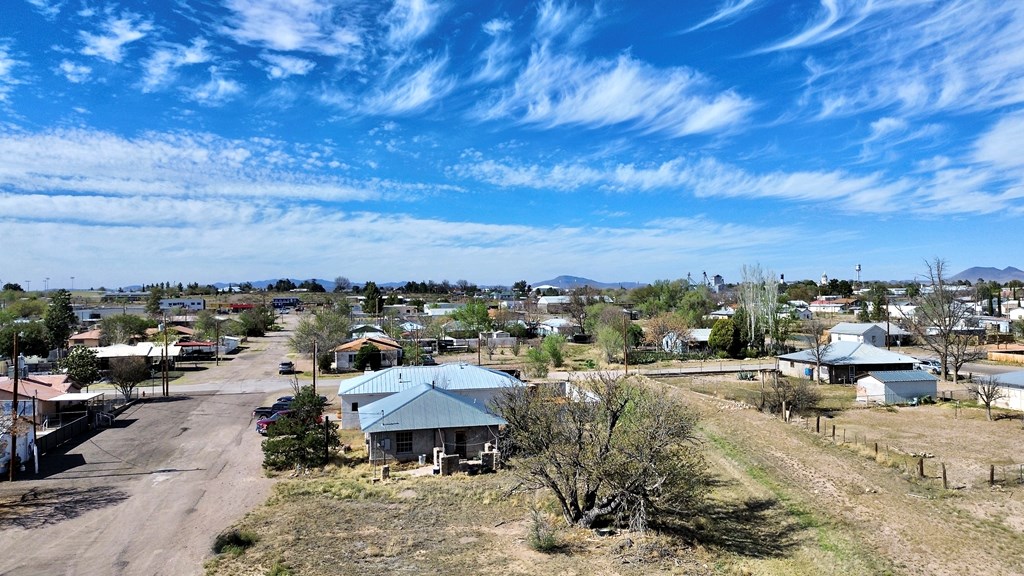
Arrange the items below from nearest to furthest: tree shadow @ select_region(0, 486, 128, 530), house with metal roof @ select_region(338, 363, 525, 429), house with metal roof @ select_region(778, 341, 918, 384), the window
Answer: tree shadow @ select_region(0, 486, 128, 530)
the window
house with metal roof @ select_region(338, 363, 525, 429)
house with metal roof @ select_region(778, 341, 918, 384)

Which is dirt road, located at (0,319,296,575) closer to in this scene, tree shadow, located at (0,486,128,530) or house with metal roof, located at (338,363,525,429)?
tree shadow, located at (0,486,128,530)

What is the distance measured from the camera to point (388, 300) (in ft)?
471

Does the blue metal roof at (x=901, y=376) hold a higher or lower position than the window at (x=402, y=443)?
higher

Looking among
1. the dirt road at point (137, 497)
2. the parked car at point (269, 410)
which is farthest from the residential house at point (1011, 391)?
the parked car at point (269, 410)

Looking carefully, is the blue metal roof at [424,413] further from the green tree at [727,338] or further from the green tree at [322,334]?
the green tree at [727,338]

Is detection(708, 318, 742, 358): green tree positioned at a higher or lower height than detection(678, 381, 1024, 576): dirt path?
higher

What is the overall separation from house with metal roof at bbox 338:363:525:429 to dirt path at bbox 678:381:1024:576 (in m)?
11.7

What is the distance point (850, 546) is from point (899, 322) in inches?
2472

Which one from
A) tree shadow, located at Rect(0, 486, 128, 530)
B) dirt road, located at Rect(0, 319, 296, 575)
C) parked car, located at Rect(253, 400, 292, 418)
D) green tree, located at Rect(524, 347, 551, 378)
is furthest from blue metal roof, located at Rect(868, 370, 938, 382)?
tree shadow, located at Rect(0, 486, 128, 530)

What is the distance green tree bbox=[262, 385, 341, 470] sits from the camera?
78.0 ft

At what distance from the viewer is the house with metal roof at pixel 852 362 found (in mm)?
43312

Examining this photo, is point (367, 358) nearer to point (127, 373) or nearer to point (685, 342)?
point (127, 373)

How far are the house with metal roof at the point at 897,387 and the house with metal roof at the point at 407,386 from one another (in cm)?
2250

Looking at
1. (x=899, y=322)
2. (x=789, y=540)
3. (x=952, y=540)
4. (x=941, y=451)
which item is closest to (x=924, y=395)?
(x=941, y=451)
